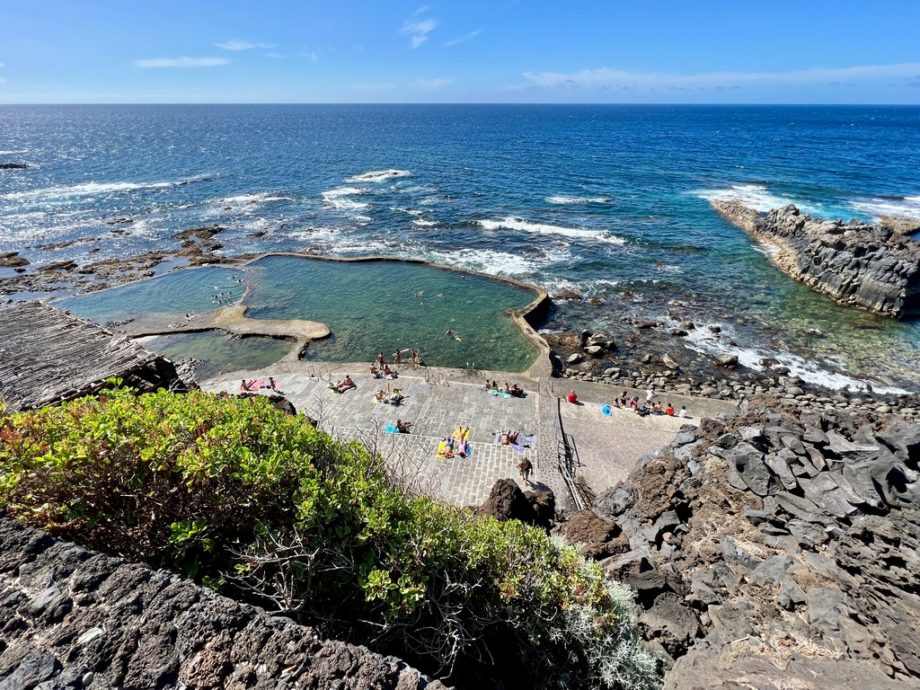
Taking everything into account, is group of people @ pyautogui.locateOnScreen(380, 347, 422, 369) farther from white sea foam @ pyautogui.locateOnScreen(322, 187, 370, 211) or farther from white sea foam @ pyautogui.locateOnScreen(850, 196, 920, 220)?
white sea foam @ pyautogui.locateOnScreen(850, 196, 920, 220)

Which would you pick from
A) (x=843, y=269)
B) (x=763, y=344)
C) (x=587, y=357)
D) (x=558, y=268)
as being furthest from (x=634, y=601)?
(x=843, y=269)

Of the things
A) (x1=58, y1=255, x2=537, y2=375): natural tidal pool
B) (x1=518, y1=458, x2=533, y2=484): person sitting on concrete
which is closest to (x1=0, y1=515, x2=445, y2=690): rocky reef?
(x1=518, y1=458, x2=533, y2=484): person sitting on concrete

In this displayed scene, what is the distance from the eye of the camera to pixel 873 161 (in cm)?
9088

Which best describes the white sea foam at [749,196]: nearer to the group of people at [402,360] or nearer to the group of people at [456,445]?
the group of people at [402,360]

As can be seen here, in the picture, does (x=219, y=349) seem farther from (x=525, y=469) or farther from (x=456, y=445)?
(x=525, y=469)

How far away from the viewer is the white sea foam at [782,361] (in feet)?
83.7

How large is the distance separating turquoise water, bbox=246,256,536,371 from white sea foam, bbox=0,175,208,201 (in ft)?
149

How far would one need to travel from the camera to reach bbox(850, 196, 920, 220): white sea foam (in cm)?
5484

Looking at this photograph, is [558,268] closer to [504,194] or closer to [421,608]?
[504,194]

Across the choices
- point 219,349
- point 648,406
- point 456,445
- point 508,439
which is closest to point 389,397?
point 456,445

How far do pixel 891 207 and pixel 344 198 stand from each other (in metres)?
74.4

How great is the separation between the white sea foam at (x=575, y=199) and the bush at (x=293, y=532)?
195 feet

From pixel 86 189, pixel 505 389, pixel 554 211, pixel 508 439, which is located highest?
pixel 86 189

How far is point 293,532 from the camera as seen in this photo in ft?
21.1
